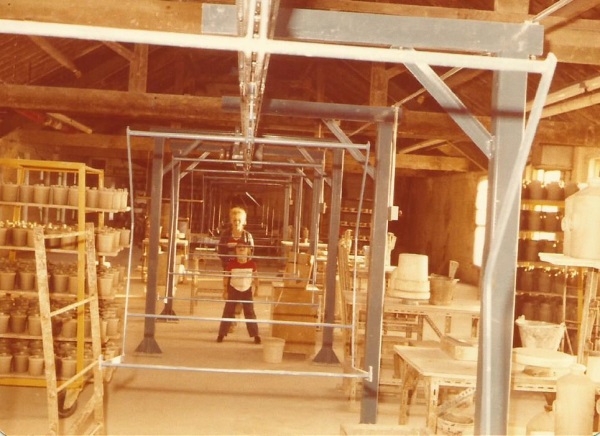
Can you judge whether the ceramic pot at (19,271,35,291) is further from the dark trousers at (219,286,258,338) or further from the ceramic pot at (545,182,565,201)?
the ceramic pot at (545,182,565,201)

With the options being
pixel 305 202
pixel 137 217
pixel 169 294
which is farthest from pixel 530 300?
pixel 137 217

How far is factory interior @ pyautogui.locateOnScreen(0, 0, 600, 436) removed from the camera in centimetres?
255

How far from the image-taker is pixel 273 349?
7.46m

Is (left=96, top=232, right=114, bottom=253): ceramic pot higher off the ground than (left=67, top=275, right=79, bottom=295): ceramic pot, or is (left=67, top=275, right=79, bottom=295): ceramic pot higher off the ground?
(left=96, top=232, right=114, bottom=253): ceramic pot

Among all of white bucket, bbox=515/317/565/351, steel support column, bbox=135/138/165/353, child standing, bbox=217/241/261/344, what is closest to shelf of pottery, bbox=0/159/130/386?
steel support column, bbox=135/138/165/353

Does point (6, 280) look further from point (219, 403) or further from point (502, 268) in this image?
point (502, 268)

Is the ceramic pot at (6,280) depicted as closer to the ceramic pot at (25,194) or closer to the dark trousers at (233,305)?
the ceramic pot at (25,194)

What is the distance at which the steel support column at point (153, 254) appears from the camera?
7.40 m

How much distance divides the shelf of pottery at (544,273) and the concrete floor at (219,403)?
2002 millimetres

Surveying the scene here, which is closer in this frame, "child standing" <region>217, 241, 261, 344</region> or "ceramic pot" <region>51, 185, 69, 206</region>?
"ceramic pot" <region>51, 185, 69, 206</region>

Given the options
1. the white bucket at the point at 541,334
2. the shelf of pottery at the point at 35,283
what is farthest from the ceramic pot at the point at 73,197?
the white bucket at the point at 541,334

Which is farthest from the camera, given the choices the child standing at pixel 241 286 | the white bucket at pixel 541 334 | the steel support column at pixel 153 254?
the child standing at pixel 241 286

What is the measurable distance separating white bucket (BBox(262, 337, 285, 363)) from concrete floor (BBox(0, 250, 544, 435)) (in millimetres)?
78

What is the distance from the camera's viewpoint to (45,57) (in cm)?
939
